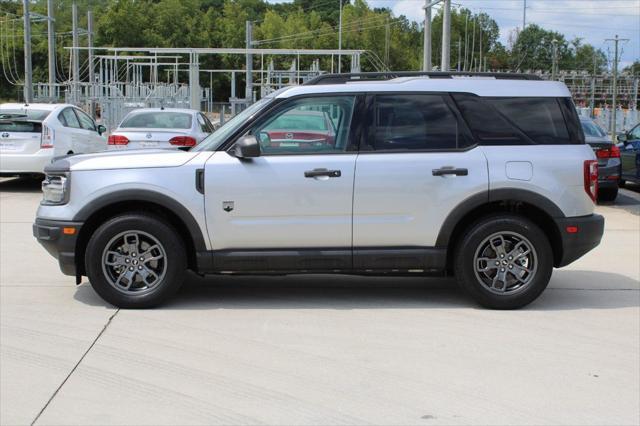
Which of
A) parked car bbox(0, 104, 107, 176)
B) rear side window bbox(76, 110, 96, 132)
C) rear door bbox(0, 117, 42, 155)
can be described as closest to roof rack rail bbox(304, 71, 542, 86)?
parked car bbox(0, 104, 107, 176)

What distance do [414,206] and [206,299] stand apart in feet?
6.53

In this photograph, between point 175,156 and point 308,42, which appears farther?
point 308,42

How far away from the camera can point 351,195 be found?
681cm

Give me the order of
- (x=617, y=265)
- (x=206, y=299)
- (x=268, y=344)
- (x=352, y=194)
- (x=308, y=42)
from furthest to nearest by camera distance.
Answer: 1. (x=308, y=42)
2. (x=617, y=265)
3. (x=206, y=299)
4. (x=352, y=194)
5. (x=268, y=344)

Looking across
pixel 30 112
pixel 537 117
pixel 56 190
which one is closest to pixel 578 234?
pixel 537 117

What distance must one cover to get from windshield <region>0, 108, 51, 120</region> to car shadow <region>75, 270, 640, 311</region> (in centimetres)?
825

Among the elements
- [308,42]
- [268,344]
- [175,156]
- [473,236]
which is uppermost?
[308,42]

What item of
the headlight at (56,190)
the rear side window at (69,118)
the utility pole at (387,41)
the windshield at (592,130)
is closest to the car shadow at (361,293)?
the headlight at (56,190)

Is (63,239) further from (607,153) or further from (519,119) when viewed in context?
(607,153)

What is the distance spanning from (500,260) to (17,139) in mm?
10804

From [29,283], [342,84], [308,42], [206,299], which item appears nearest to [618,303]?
[342,84]

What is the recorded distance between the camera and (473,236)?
272 inches

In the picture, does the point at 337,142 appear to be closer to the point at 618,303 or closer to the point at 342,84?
the point at 342,84

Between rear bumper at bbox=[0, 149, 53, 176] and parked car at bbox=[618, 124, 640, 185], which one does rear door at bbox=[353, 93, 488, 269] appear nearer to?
rear bumper at bbox=[0, 149, 53, 176]
